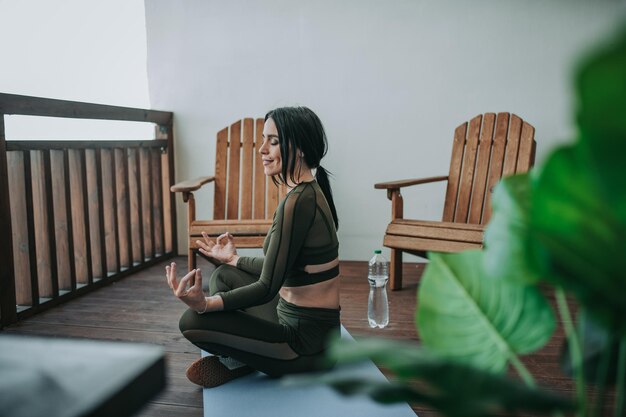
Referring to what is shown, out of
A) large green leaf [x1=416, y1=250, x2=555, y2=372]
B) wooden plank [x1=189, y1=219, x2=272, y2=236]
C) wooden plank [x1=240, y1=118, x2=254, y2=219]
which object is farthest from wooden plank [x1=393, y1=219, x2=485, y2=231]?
large green leaf [x1=416, y1=250, x2=555, y2=372]

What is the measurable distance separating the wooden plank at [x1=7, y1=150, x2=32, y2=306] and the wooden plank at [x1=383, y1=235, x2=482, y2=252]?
1.92 m

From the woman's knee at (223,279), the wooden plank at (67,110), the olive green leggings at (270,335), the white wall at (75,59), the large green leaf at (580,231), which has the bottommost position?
the olive green leggings at (270,335)

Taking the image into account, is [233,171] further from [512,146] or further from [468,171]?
[512,146]

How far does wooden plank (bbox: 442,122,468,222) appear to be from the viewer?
352cm

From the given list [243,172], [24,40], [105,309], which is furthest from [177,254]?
[24,40]

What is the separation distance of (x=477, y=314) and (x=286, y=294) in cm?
139

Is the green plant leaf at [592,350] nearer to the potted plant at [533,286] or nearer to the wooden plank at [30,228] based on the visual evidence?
the potted plant at [533,286]

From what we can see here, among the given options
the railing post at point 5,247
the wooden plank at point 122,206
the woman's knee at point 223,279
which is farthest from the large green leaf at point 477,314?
the wooden plank at point 122,206

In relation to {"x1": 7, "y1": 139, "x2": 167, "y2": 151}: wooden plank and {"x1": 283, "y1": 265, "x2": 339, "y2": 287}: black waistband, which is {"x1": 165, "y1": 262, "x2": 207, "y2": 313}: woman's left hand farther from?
{"x1": 7, "y1": 139, "x2": 167, "y2": 151}: wooden plank

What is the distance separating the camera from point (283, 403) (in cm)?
180

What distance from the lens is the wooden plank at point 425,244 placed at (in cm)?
293

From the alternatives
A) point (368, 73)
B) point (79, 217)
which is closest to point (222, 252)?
point (79, 217)

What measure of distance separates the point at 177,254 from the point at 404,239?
2.03 meters

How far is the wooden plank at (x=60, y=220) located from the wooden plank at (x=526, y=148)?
2.64 metres
